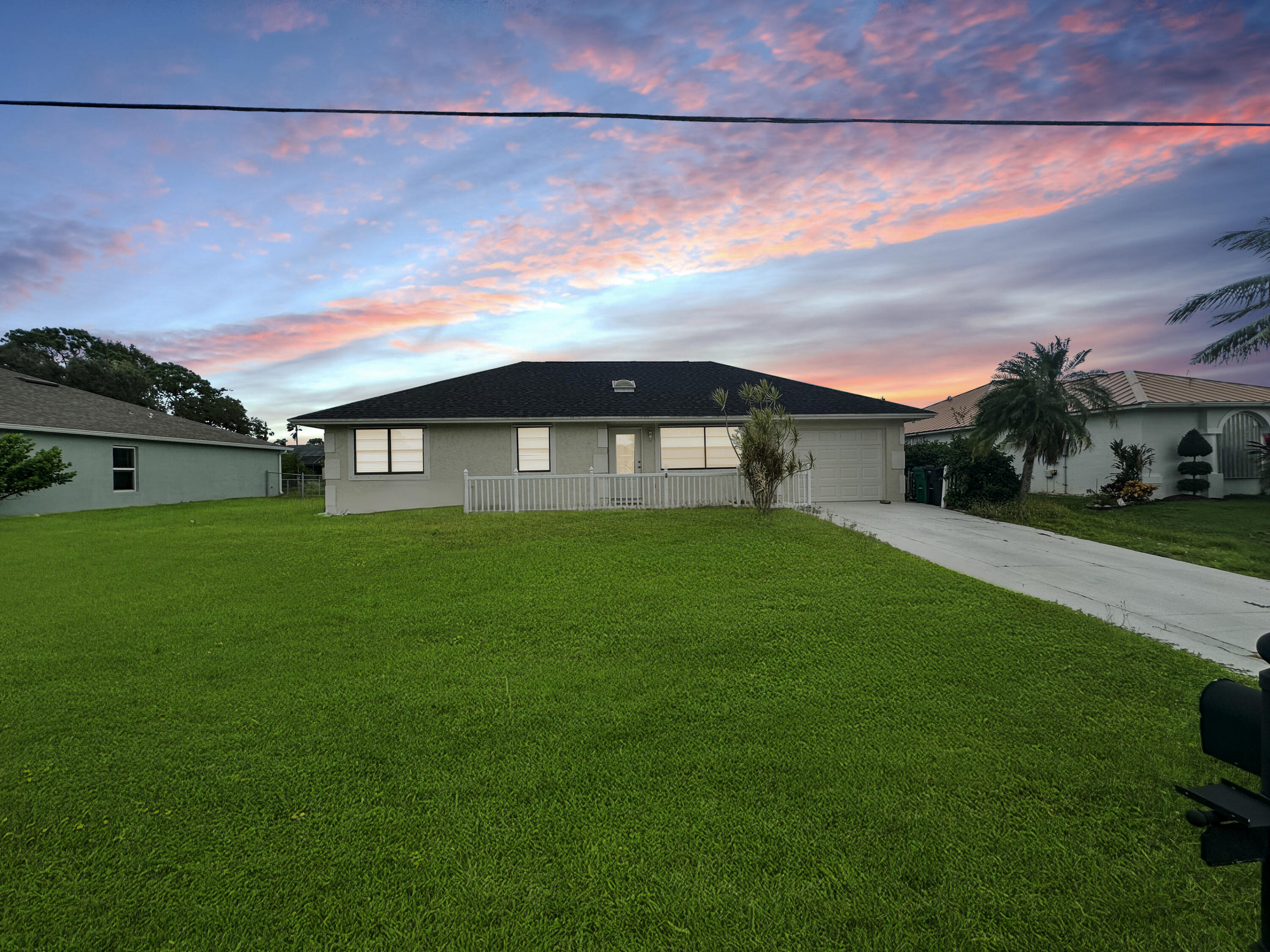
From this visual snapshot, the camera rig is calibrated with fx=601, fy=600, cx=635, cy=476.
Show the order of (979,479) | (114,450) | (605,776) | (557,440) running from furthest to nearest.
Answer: (114,450) → (557,440) → (979,479) → (605,776)

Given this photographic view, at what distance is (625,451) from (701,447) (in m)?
2.31

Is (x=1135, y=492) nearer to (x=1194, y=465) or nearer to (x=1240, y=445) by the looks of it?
(x=1194, y=465)

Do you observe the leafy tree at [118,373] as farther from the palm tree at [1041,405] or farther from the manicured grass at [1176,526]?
the manicured grass at [1176,526]

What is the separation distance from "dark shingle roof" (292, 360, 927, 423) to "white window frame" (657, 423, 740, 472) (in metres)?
0.49

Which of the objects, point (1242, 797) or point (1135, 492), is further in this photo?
point (1135, 492)

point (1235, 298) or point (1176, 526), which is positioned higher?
point (1235, 298)

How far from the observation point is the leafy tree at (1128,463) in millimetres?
18250

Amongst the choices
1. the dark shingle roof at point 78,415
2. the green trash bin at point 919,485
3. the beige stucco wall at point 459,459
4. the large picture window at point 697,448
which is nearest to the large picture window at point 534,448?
the beige stucco wall at point 459,459

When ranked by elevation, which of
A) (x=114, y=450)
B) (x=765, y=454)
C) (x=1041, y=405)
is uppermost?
(x=1041, y=405)

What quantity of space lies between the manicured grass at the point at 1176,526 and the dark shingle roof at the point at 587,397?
450cm

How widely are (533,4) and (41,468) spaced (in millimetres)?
19162

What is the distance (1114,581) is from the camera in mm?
8094

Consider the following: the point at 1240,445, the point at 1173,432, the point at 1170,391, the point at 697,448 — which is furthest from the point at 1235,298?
the point at 697,448

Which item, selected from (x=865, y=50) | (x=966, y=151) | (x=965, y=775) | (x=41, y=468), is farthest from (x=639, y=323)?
(x=965, y=775)
